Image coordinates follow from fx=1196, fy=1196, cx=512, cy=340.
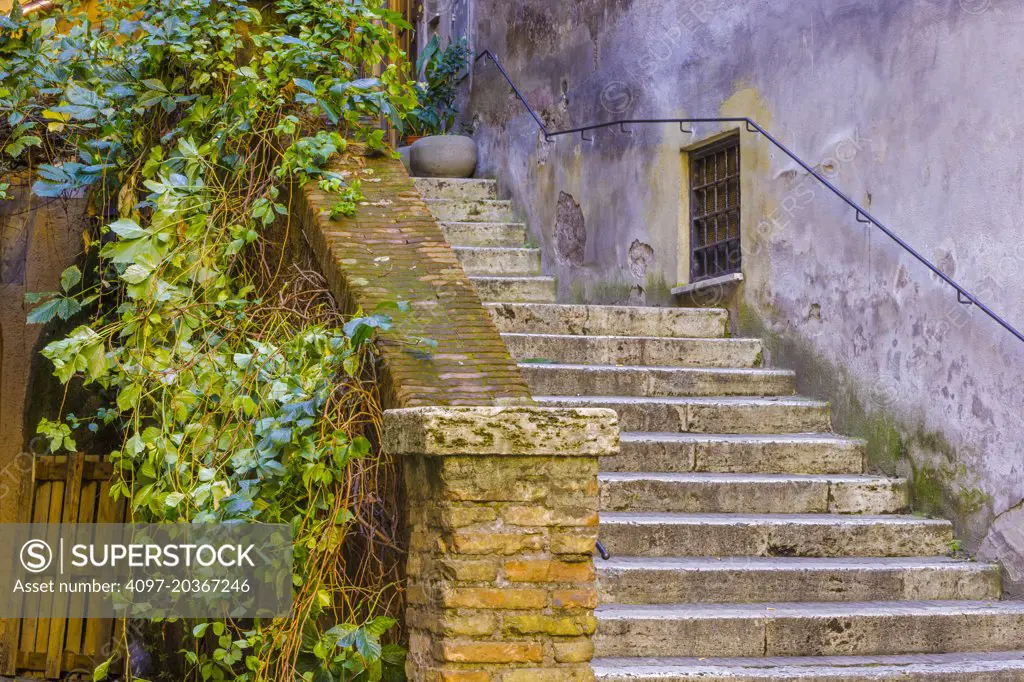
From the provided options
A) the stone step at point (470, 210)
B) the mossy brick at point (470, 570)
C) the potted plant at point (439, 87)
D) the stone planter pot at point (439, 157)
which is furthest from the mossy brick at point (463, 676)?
the potted plant at point (439, 87)

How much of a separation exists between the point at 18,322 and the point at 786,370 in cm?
462

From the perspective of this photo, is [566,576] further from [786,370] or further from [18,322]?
[18,322]

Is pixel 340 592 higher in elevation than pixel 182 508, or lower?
lower

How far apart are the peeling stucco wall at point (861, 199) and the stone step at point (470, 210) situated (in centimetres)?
60

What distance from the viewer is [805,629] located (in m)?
4.50

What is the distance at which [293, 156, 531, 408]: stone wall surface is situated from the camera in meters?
3.58

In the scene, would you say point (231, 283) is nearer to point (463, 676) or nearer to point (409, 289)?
point (409, 289)

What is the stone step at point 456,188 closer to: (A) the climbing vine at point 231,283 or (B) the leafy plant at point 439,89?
(B) the leafy plant at point 439,89

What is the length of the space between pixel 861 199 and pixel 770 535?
192cm

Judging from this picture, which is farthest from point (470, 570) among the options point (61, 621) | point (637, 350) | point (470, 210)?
point (470, 210)

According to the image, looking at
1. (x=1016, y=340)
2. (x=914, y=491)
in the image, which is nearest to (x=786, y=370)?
(x=914, y=491)

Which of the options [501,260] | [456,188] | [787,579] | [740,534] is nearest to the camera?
[787,579]

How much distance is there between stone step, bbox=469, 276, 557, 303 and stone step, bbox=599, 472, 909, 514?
2134mm

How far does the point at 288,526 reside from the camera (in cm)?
355
